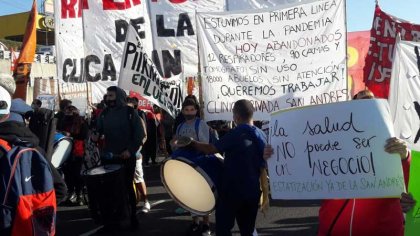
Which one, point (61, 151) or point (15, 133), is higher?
point (15, 133)

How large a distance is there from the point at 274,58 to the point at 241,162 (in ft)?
7.27

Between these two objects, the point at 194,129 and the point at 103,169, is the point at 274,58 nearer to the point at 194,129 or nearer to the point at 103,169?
the point at 194,129

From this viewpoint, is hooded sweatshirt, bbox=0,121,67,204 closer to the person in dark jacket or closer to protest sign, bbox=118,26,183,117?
the person in dark jacket

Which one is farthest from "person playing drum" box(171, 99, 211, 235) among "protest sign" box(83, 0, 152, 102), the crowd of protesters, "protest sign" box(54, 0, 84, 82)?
"protest sign" box(54, 0, 84, 82)

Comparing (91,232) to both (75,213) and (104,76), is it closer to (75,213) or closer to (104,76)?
(75,213)

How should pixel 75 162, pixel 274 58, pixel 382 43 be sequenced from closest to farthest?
pixel 274 58 → pixel 382 43 → pixel 75 162

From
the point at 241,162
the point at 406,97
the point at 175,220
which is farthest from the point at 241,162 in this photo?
the point at 175,220

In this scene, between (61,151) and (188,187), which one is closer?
(188,187)

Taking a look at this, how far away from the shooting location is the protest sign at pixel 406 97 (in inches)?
106

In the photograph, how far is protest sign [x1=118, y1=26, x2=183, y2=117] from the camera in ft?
22.6

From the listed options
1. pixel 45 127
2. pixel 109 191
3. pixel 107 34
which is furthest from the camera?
pixel 107 34

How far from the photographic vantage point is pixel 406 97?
2803 mm

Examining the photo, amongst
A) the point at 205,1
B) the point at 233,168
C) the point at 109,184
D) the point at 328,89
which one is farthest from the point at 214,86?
the point at 205,1

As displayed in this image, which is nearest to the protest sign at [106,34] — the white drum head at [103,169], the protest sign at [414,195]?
the white drum head at [103,169]
